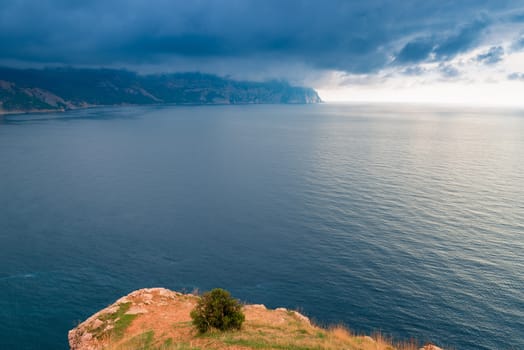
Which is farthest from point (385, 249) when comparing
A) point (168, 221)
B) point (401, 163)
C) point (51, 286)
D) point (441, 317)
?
point (401, 163)

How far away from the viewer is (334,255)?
6538 centimetres

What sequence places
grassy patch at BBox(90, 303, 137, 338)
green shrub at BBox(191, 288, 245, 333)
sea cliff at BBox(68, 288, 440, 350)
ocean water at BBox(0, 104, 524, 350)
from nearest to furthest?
sea cliff at BBox(68, 288, 440, 350)
green shrub at BBox(191, 288, 245, 333)
grassy patch at BBox(90, 303, 137, 338)
ocean water at BBox(0, 104, 524, 350)

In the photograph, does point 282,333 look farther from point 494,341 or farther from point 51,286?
point 51,286

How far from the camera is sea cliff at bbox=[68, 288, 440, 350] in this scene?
95.2 ft

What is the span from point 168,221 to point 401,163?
101m

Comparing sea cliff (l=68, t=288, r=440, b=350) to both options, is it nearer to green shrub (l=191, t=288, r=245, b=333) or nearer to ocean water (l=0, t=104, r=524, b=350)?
green shrub (l=191, t=288, r=245, b=333)

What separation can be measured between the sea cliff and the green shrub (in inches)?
30.5

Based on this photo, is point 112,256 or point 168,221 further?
point 168,221

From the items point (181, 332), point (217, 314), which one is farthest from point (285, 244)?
point (217, 314)

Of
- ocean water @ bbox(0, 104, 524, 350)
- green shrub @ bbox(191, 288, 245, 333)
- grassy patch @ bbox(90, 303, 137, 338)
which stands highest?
green shrub @ bbox(191, 288, 245, 333)

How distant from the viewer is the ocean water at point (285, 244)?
48812mm

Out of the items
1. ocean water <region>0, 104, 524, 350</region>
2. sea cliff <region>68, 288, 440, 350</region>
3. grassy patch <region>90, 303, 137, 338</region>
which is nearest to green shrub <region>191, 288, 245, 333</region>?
sea cliff <region>68, 288, 440, 350</region>

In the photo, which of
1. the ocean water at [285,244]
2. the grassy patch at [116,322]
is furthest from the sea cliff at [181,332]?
the ocean water at [285,244]

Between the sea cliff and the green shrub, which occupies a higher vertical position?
the green shrub
